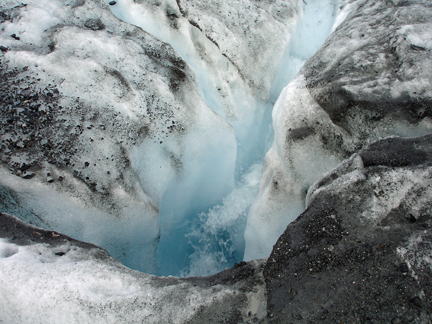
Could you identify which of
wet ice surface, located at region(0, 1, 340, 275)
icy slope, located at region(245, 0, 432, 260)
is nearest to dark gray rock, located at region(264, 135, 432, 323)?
icy slope, located at region(245, 0, 432, 260)

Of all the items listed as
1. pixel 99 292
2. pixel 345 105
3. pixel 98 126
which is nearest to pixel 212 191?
pixel 98 126

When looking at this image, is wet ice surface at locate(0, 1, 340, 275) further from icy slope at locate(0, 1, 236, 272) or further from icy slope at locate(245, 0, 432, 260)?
icy slope at locate(245, 0, 432, 260)

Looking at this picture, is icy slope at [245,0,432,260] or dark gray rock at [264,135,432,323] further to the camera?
icy slope at [245,0,432,260]

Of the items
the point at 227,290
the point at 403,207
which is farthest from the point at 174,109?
the point at 403,207

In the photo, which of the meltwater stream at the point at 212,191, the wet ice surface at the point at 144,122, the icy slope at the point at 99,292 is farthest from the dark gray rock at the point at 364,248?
the meltwater stream at the point at 212,191

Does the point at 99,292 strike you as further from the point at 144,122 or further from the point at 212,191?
the point at 212,191

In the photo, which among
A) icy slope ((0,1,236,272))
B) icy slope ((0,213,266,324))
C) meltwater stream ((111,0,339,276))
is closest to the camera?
icy slope ((0,213,266,324))

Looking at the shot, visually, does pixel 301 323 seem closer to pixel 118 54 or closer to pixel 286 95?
pixel 286 95
